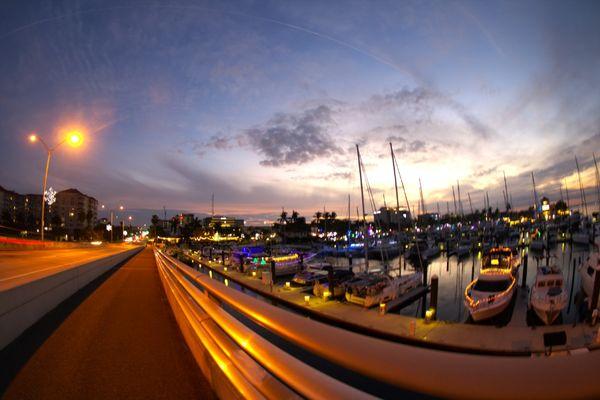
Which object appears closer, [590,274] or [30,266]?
[30,266]

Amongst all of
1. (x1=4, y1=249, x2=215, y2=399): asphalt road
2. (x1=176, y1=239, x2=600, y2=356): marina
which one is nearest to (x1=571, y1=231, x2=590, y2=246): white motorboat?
(x1=176, y1=239, x2=600, y2=356): marina

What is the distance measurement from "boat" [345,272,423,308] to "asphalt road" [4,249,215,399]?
2130 cm

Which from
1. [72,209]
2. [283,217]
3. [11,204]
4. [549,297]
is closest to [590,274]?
[549,297]

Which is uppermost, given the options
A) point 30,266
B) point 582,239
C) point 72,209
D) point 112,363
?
point 72,209

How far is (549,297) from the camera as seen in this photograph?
21.9 meters

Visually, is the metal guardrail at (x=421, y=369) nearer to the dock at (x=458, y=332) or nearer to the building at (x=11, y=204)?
the dock at (x=458, y=332)

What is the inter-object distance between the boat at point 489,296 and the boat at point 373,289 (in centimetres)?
586

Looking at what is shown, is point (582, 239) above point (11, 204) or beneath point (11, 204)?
beneath

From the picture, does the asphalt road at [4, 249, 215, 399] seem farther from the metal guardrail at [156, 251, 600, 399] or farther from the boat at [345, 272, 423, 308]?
the boat at [345, 272, 423, 308]

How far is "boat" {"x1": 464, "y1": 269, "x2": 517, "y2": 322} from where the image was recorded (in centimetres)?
2255

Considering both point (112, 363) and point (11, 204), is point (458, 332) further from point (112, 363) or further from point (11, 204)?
point (11, 204)

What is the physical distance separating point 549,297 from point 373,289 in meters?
11.8

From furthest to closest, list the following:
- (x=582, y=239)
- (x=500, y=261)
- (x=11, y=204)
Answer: (x=11, y=204) → (x=582, y=239) → (x=500, y=261)

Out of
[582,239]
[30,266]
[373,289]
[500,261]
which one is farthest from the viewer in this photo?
[582,239]
